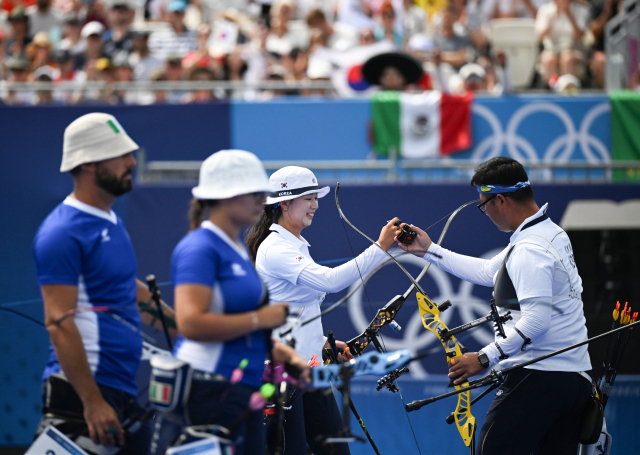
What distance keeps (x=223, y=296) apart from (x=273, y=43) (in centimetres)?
820

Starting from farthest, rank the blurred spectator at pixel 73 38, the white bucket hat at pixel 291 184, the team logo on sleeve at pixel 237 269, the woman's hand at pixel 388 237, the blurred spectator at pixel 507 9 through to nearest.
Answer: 1. the blurred spectator at pixel 73 38
2. the blurred spectator at pixel 507 9
3. the white bucket hat at pixel 291 184
4. the woman's hand at pixel 388 237
5. the team logo on sleeve at pixel 237 269

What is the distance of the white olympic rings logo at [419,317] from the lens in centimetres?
448

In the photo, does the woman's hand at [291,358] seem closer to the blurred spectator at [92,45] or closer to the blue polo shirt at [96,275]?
the blue polo shirt at [96,275]

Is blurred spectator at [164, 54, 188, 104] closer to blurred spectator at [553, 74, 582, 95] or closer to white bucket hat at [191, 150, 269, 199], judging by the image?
blurred spectator at [553, 74, 582, 95]

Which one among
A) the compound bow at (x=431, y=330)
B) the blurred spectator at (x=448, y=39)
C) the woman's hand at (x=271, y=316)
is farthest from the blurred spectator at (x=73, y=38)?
the woman's hand at (x=271, y=316)

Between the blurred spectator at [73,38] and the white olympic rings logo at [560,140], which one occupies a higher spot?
the blurred spectator at [73,38]

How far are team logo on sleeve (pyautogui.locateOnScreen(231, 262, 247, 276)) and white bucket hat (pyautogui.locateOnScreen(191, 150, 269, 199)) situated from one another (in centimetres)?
25

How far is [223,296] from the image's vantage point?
268 cm

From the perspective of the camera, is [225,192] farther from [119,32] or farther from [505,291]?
[119,32]

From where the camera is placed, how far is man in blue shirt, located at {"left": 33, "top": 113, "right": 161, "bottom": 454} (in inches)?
109

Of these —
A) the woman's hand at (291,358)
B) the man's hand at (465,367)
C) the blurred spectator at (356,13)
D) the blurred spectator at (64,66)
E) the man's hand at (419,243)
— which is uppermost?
the blurred spectator at (356,13)

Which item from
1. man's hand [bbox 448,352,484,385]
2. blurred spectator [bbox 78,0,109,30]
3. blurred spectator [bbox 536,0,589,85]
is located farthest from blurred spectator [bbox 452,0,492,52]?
man's hand [bbox 448,352,484,385]

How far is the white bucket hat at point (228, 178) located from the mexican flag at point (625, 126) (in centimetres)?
589

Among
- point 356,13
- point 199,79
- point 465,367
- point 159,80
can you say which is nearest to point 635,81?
point 356,13
